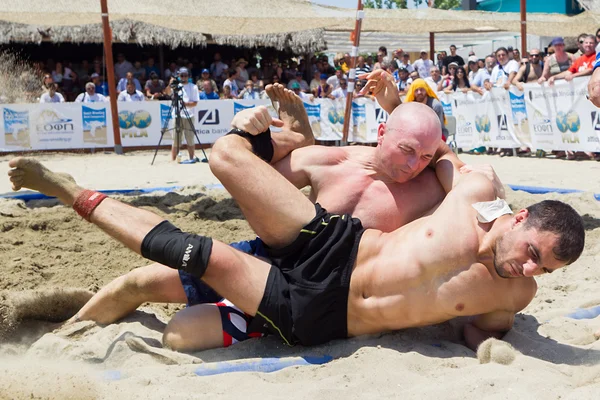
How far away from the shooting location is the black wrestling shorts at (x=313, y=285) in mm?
3020

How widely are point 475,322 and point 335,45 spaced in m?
22.6

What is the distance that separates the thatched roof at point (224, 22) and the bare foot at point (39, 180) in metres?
14.2

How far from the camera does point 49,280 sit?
4387 mm

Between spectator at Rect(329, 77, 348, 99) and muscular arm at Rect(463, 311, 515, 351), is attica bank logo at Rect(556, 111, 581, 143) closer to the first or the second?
spectator at Rect(329, 77, 348, 99)

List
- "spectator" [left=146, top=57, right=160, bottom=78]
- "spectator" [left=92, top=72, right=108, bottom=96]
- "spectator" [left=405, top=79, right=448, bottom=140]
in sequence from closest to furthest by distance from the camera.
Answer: "spectator" [left=405, top=79, right=448, bottom=140] → "spectator" [left=92, top=72, right=108, bottom=96] → "spectator" [left=146, top=57, right=160, bottom=78]

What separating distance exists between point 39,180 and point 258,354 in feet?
4.33

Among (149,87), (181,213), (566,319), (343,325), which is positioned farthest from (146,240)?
(149,87)

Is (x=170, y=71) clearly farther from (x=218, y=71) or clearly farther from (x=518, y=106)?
(x=518, y=106)

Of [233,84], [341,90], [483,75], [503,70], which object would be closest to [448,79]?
[483,75]

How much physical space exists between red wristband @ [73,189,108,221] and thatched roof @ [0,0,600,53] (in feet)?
47.5

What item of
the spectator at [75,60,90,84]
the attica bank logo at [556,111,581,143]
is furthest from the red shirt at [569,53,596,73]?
the spectator at [75,60,90,84]

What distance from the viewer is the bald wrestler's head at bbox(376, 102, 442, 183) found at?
3.21 metres

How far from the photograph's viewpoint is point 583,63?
Answer: 33.3 feet

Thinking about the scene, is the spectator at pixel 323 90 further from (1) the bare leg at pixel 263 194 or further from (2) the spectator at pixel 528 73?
(1) the bare leg at pixel 263 194
